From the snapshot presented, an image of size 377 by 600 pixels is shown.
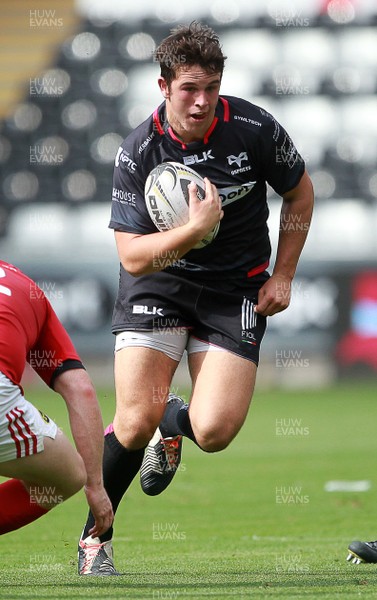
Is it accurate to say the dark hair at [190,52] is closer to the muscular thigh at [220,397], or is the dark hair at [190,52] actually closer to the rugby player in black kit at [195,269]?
the rugby player in black kit at [195,269]

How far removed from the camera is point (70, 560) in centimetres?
563

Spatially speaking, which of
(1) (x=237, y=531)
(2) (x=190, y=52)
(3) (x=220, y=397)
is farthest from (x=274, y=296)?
(1) (x=237, y=531)

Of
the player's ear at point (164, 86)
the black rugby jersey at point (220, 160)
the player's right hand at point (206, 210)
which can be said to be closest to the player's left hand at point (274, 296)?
the black rugby jersey at point (220, 160)

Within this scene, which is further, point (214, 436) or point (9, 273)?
point (214, 436)

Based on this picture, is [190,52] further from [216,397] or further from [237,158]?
[216,397]

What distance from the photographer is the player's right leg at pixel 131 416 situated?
5.18 m

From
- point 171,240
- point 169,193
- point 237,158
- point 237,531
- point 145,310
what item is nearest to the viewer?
point 171,240

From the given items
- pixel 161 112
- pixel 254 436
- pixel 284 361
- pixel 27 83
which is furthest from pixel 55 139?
pixel 161 112

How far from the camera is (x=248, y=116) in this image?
5.37 meters

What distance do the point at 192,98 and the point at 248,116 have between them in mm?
403

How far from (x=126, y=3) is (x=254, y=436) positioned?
1381 cm

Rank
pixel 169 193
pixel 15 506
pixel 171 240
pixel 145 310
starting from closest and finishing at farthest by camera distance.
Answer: pixel 15 506, pixel 171 240, pixel 169 193, pixel 145 310

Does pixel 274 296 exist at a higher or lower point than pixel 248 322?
higher

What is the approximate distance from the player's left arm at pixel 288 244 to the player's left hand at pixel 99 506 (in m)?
1.42
